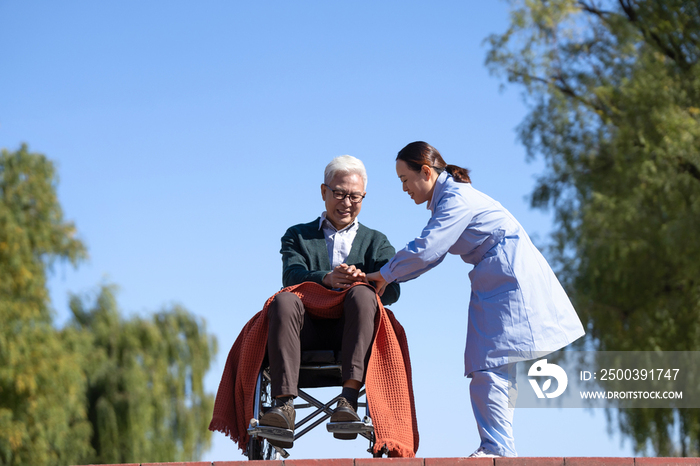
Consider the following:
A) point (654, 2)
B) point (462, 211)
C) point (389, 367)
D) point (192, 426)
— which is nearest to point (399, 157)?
point (462, 211)

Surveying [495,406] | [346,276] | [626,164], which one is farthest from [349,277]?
[626,164]

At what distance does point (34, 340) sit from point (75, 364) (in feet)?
3.14

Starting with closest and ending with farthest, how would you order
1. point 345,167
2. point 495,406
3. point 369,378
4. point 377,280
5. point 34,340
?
point 495,406 → point 369,378 → point 377,280 → point 345,167 → point 34,340

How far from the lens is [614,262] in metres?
10.7

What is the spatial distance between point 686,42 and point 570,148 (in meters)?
2.10

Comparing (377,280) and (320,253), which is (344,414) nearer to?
(377,280)

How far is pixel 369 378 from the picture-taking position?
3.75 meters

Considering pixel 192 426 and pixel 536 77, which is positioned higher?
pixel 536 77

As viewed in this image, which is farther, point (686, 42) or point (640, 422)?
point (686, 42)

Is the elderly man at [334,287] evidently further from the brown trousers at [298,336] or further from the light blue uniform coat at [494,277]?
the light blue uniform coat at [494,277]

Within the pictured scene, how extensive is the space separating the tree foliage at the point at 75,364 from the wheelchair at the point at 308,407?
10.5 meters

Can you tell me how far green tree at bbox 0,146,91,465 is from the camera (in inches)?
527

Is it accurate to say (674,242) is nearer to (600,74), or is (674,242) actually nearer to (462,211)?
(600,74)

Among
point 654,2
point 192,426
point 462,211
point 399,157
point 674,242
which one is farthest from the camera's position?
point 192,426
